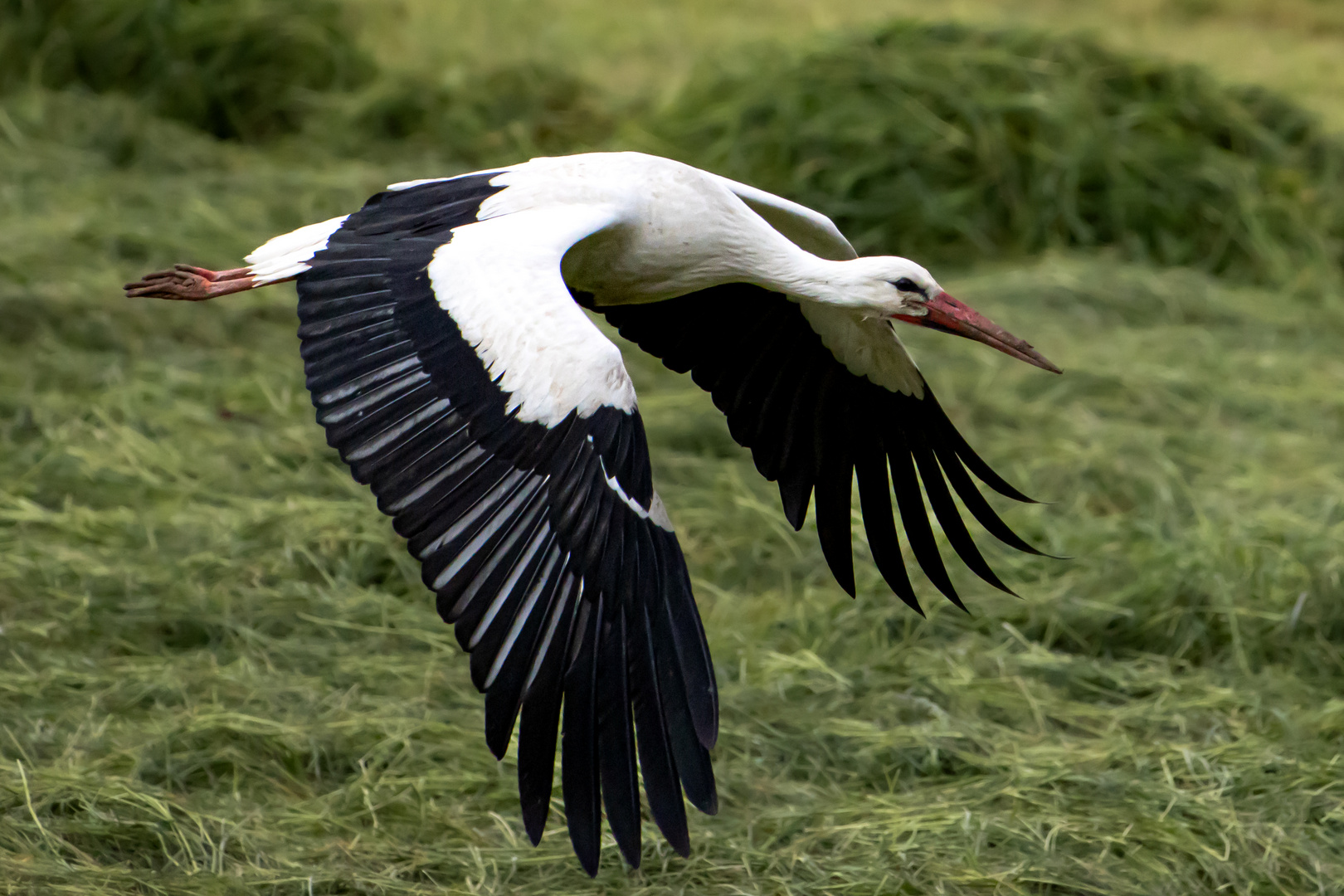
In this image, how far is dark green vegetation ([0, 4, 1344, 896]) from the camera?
3.25 m

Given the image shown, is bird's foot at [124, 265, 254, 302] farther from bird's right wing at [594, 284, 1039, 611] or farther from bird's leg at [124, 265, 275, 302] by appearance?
bird's right wing at [594, 284, 1039, 611]

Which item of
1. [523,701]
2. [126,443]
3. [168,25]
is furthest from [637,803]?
[168,25]

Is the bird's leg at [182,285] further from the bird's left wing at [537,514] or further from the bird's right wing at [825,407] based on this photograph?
the bird's right wing at [825,407]

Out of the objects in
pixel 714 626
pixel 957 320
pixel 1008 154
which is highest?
pixel 957 320

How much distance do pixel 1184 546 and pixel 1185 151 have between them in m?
3.68

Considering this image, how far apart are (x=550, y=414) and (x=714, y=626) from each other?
1689 mm

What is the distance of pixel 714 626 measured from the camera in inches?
167

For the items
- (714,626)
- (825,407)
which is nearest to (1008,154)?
(714,626)

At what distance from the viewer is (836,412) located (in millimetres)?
3779

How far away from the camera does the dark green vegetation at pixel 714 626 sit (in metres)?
3.25

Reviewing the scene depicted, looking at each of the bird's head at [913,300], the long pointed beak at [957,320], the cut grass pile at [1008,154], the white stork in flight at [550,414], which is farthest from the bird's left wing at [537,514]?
the cut grass pile at [1008,154]

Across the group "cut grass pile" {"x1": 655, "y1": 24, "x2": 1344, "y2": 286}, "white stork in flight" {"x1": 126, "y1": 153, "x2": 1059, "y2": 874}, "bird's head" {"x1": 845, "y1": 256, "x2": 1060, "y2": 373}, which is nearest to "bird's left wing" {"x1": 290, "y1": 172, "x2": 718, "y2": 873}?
"white stork in flight" {"x1": 126, "y1": 153, "x2": 1059, "y2": 874}

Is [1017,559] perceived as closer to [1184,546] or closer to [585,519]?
[1184,546]

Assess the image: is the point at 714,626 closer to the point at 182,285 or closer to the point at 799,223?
the point at 799,223
